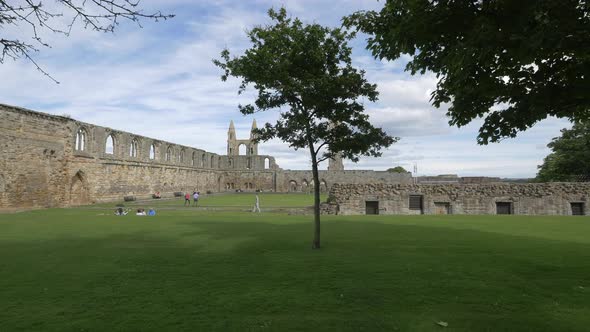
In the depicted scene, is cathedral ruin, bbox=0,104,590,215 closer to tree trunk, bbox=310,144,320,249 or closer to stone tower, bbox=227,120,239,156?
tree trunk, bbox=310,144,320,249

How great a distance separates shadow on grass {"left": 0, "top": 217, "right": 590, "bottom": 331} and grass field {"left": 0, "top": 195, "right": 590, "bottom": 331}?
0.08 feet

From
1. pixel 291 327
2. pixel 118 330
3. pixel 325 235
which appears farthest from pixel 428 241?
pixel 118 330

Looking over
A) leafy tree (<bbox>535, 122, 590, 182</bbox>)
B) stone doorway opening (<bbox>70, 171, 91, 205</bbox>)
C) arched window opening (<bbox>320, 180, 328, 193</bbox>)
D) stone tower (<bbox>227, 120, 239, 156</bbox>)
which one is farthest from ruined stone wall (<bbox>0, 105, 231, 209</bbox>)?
leafy tree (<bbox>535, 122, 590, 182</bbox>)

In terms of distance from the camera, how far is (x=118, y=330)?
4691mm

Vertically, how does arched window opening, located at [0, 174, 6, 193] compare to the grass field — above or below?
above

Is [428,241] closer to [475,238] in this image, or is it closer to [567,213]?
[475,238]

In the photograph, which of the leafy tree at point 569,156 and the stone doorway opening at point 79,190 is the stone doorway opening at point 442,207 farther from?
the stone doorway opening at point 79,190

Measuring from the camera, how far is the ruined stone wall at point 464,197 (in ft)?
82.1

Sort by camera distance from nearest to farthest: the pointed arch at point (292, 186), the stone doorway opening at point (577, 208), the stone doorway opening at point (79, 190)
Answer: the stone doorway opening at point (577, 208), the stone doorway opening at point (79, 190), the pointed arch at point (292, 186)

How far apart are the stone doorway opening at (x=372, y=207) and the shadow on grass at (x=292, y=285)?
14.0 m

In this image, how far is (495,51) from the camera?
607 centimetres

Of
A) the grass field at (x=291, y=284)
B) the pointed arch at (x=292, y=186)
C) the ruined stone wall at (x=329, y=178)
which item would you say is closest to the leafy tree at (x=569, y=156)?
the ruined stone wall at (x=329, y=178)

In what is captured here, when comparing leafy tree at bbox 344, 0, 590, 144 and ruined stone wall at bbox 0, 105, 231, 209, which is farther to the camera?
ruined stone wall at bbox 0, 105, 231, 209

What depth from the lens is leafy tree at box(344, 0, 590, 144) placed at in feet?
17.7
